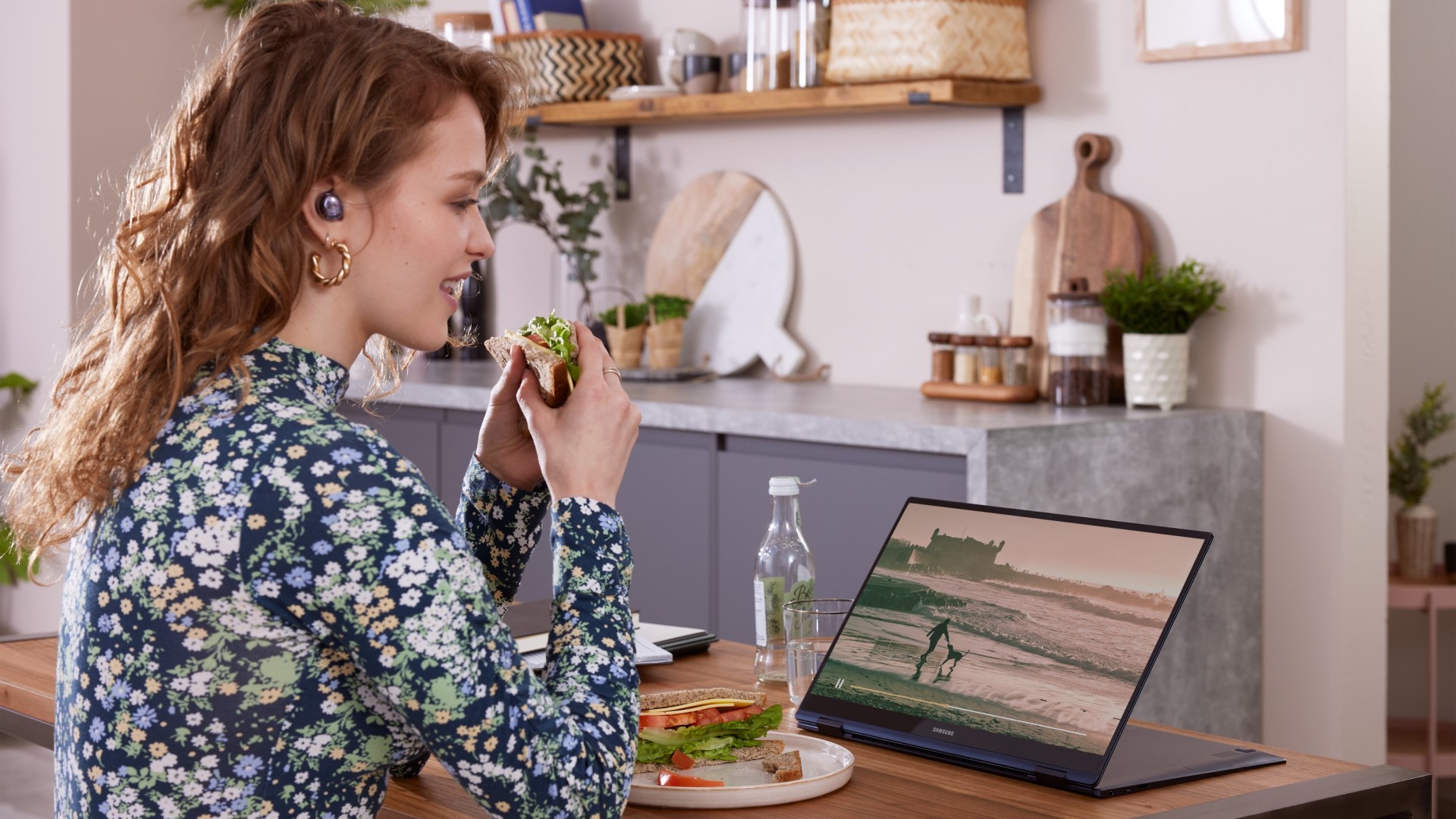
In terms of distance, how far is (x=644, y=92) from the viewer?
3.85 meters

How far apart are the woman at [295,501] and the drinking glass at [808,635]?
1.24 feet

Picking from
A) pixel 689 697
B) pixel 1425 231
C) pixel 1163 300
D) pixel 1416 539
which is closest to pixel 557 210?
pixel 1163 300

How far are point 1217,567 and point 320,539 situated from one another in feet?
7.31

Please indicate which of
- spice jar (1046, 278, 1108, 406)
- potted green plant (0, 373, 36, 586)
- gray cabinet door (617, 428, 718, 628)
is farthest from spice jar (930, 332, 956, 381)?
potted green plant (0, 373, 36, 586)

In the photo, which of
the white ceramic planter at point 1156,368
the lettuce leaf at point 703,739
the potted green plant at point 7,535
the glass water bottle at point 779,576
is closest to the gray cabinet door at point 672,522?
the white ceramic planter at point 1156,368

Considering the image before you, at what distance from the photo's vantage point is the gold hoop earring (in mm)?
1181

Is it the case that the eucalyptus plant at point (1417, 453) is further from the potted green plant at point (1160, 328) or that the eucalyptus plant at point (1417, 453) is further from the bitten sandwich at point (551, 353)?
the bitten sandwich at point (551, 353)

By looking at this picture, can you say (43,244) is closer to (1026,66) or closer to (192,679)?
(1026,66)

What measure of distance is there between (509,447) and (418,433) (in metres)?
2.36

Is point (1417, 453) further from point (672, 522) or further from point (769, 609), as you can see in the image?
point (769, 609)

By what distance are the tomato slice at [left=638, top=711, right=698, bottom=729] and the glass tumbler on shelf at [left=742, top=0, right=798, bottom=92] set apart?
2324mm

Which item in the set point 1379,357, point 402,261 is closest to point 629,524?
point 1379,357

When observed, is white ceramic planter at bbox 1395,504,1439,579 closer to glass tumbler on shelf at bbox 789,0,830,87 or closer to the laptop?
glass tumbler on shelf at bbox 789,0,830,87

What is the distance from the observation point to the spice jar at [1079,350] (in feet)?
10.0
